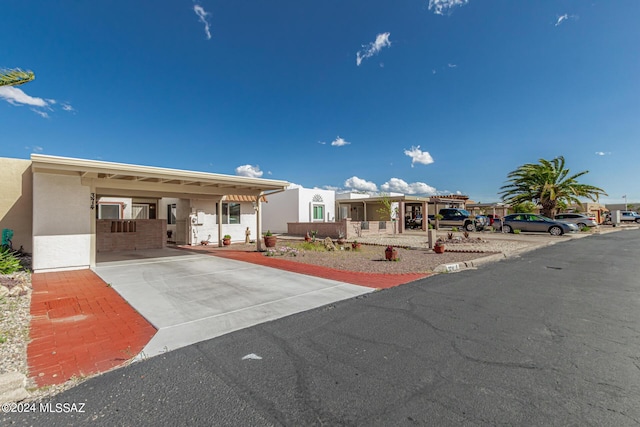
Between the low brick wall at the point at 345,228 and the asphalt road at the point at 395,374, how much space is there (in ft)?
48.6

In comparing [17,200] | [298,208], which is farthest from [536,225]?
[17,200]

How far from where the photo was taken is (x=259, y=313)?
15.0ft

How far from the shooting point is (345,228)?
766 inches

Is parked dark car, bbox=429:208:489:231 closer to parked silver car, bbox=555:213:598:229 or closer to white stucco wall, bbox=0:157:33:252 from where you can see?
parked silver car, bbox=555:213:598:229

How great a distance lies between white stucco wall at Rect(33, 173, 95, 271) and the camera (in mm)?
7785

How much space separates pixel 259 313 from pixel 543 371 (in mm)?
3663

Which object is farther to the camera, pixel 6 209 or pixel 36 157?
pixel 6 209

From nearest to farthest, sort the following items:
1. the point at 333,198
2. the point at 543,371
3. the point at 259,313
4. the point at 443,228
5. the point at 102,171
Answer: the point at 543,371, the point at 259,313, the point at 102,171, the point at 443,228, the point at 333,198

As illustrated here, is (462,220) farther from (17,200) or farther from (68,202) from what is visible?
(17,200)

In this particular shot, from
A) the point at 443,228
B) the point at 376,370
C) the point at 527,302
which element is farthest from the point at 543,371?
the point at 443,228

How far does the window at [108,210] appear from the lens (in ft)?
50.7

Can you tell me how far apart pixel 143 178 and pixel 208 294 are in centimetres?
614

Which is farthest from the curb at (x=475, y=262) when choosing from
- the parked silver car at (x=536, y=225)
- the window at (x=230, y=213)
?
the window at (x=230, y=213)

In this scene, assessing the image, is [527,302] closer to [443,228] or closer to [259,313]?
[259,313]
